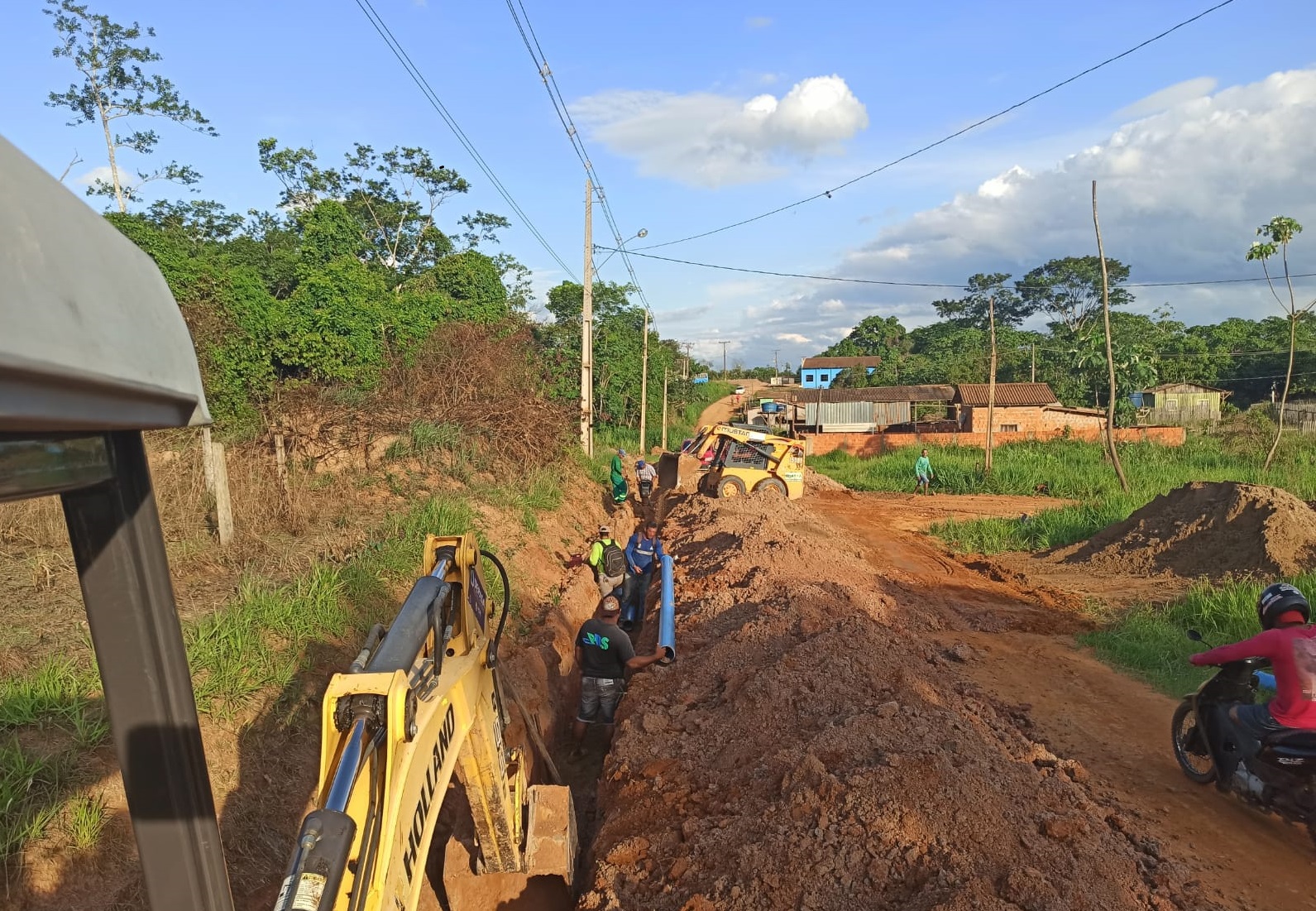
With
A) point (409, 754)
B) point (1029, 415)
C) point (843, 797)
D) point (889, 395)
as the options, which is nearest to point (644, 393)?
point (889, 395)

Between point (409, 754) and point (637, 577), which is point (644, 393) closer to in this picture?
point (637, 577)

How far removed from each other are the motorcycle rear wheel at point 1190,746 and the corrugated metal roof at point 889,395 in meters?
35.5

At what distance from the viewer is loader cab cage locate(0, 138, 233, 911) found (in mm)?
889

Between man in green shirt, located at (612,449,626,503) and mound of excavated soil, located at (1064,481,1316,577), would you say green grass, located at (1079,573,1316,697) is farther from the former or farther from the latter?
man in green shirt, located at (612,449,626,503)

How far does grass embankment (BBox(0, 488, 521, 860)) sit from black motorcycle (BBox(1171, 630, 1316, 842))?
668cm

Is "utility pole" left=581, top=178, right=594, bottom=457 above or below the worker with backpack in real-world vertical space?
above

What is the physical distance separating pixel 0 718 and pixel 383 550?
4.09m

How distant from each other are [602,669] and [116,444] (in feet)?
A: 20.8

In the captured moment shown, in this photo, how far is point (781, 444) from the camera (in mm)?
18750

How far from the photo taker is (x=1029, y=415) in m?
33.5

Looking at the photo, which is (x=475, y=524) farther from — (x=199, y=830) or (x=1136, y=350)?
(x=1136, y=350)

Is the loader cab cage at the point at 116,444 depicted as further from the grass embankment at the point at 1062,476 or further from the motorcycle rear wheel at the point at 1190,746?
the grass embankment at the point at 1062,476

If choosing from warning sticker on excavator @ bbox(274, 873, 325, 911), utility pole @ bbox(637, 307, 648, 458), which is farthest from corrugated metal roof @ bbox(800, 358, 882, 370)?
warning sticker on excavator @ bbox(274, 873, 325, 911)

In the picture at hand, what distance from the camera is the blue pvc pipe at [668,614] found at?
308 inches
